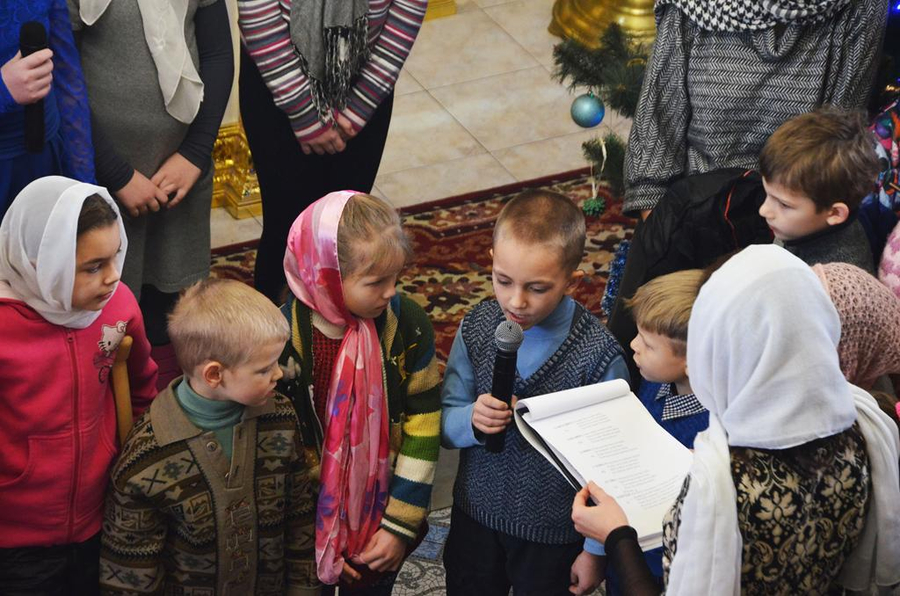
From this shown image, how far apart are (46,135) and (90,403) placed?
2.70 ft

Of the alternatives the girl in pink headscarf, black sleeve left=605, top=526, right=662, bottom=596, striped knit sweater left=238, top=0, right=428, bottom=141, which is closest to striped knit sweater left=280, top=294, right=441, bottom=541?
the girl in pink headscarf

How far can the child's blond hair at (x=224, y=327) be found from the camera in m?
2.28

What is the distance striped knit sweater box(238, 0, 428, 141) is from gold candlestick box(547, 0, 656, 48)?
8.93 ft

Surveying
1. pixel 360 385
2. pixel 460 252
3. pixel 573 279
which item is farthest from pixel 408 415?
pixel 460 252

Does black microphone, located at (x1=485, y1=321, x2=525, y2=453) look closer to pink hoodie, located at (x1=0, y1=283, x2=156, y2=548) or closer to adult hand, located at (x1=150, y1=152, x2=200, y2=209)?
pink hoodie, located at (x1=0, y1=283, x2=156, y2=548)

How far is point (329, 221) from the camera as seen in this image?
2.43 m

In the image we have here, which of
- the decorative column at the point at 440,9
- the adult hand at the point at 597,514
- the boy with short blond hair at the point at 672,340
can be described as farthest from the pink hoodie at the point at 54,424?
the decorative column at the point at 440,9

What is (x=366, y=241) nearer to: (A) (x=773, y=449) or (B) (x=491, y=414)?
(B) (x=491, y=414)

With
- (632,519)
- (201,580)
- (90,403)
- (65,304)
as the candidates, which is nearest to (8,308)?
(65,304)

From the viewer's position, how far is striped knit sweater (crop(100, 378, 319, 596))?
2305 mm

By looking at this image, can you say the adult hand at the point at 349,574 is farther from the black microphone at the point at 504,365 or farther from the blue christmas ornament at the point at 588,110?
the blue christmas ornament at the point at 588,110

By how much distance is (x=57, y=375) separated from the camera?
2334 mm

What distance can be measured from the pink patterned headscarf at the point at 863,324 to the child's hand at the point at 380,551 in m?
1.05

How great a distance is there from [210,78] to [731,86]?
147 cm
